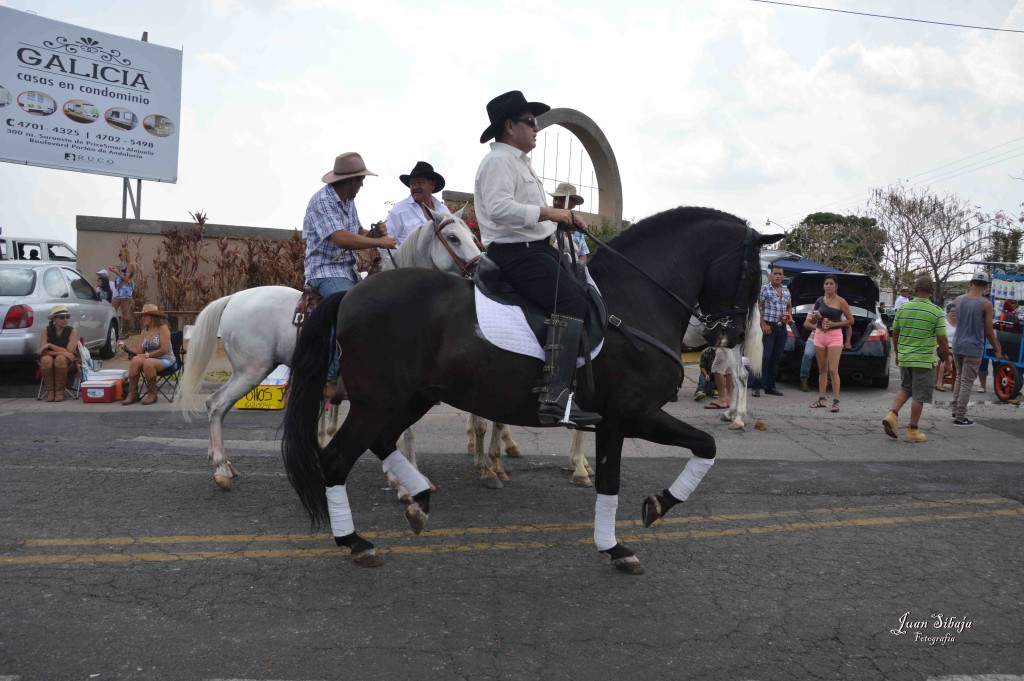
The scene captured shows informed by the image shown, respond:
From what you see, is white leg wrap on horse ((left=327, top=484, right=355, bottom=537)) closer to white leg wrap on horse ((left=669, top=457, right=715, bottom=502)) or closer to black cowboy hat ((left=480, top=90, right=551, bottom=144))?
white leg wrap on horse ((left=669, top=457, right=715, bottom=502))

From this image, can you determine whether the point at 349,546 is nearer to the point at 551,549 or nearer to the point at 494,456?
the point at 551,549

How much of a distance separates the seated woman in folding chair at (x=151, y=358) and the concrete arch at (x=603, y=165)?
546 inches

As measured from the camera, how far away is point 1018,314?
12.7 m

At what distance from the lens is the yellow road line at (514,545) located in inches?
179

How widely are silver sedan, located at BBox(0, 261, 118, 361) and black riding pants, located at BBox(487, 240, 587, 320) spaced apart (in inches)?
391

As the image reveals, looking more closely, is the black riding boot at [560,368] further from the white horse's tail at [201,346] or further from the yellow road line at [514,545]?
the white horse's tail at [201,346]

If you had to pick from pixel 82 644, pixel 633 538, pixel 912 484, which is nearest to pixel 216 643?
pixel 82 644

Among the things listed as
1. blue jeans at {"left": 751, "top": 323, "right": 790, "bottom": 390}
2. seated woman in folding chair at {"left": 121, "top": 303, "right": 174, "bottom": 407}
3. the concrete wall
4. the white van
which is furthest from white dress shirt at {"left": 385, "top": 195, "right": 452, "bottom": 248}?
the white van

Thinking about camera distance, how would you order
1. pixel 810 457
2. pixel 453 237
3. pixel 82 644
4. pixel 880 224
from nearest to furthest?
1. pixel 82 644
2. pixel 453 237
3. pixel 810 457
4. pixel 880 224

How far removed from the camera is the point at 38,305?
38.9 ft

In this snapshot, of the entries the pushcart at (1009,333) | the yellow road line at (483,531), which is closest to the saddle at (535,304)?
the yellow road line at (483,531)

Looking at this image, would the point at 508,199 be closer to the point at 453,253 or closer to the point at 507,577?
the point at 453,253

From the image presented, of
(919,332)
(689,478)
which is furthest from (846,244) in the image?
(689,478)

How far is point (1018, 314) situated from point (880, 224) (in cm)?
3010
